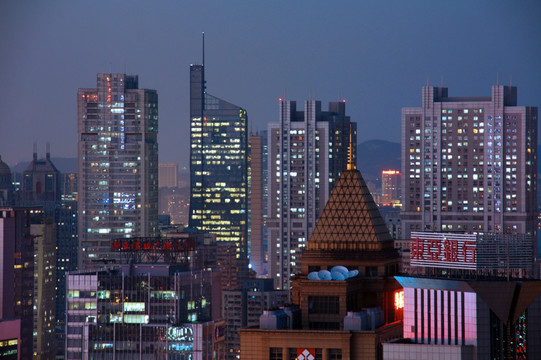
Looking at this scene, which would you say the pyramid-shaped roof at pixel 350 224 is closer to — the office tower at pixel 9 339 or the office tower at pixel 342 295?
the office tower at pixel 342 295

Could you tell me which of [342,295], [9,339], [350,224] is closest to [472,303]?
[342,295]

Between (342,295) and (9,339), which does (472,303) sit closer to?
(342,295)

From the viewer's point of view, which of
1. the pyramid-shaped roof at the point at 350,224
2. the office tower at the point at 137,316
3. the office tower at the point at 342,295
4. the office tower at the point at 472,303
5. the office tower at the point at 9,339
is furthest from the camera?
the office tower at the point at 9,339

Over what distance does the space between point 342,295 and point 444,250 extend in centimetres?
988

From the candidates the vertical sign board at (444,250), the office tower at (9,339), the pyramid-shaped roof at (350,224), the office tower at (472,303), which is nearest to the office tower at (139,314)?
the office tower at (9,339)

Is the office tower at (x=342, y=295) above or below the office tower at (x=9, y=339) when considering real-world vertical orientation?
above

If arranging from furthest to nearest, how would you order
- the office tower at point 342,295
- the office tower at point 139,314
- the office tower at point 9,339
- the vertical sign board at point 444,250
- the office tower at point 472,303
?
the office tower at point 9,339 < the office tower at point 139,314 < the office tower at point 342,295 < the vertical sign board at point 444,250 < the office tower at point 472,303

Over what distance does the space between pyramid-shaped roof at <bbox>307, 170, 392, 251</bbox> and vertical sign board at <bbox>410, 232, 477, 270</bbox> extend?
26.9ft

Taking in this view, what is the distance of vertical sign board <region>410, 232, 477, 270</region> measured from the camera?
93.6m

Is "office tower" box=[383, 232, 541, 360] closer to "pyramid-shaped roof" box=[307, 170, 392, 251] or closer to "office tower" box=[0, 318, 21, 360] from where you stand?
"pyramid-shaped roof" box=[307, 170, 392, 251]

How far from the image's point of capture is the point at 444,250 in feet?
312

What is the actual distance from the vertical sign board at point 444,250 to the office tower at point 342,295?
641 centimetres

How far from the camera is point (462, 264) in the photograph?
93.6 meters

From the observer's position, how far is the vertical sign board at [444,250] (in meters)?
93.6
